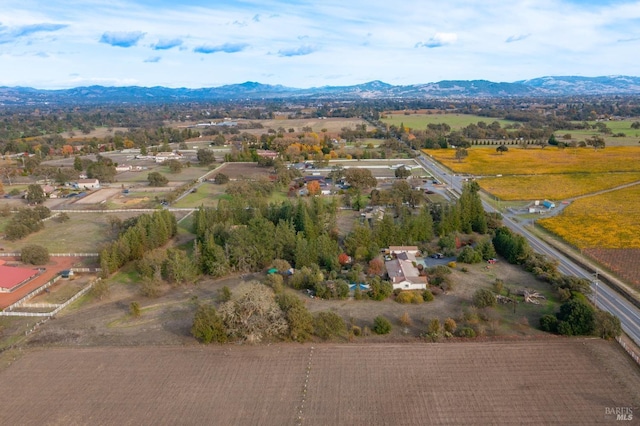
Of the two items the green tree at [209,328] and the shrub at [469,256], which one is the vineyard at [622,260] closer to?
the shrub at [469,256]

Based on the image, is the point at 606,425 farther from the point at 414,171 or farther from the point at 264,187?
the point at 414,171

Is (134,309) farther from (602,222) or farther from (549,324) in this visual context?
(602,222)

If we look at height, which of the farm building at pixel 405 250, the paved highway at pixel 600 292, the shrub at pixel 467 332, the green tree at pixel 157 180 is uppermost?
the green tree at pixel 157 180

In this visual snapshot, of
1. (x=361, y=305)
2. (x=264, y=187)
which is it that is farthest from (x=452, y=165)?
(x=361, y=305)

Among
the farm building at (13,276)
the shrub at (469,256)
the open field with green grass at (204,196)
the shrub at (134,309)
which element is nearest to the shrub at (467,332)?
the shrub at (469,256)

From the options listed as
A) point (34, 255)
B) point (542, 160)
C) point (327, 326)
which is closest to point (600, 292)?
point (327, 326)

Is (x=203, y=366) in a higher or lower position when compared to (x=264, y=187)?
lower

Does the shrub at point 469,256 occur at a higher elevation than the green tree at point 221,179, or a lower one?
lower
